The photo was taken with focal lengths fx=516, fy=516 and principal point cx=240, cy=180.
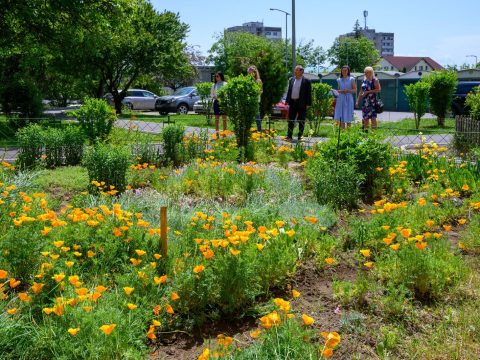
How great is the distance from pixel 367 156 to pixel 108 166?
3220 mm

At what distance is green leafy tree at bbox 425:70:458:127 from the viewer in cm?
1825

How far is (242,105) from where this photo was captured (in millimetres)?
9461

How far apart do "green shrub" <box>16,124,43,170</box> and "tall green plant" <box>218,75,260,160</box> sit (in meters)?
3.35

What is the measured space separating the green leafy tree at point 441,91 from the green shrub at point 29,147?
14480 millimetres

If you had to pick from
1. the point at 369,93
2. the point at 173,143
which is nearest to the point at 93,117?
the point at 173,143

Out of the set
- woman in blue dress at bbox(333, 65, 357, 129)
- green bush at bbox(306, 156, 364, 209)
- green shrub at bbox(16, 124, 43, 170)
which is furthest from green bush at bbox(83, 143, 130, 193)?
woman in blue dress at bbox(333, 65, 357, 129)

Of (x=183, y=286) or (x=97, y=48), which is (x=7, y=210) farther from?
(x=97, y=48)

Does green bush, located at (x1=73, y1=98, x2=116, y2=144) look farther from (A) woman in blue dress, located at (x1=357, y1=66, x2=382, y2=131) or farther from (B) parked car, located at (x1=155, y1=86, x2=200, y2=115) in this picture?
(B) parked car, located at (x1=155, y1=86, x2=200, y2=115)

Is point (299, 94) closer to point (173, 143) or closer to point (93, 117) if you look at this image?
point (173, 143)

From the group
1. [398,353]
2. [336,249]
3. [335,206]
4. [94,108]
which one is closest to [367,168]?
[335,206]

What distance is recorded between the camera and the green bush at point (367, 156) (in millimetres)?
6449

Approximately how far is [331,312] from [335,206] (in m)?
2.48

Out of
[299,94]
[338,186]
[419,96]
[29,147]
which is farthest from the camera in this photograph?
[419,96]

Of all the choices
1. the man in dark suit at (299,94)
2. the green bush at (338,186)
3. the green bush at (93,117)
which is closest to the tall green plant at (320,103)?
the man in dark suit at (299,94)
